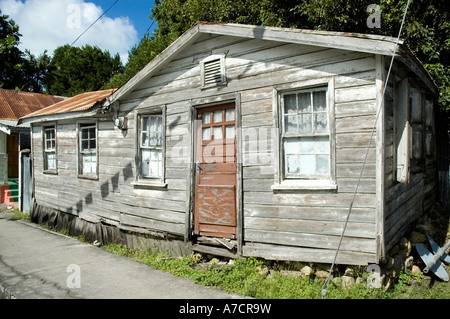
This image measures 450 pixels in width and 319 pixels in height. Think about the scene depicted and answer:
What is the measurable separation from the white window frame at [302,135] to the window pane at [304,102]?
83mm

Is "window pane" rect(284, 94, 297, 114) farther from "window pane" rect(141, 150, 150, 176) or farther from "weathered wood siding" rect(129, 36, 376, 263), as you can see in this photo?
"window pane" rect(141, 150, 150, 176)

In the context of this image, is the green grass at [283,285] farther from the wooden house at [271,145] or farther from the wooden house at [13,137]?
the wooden house at [13,137]

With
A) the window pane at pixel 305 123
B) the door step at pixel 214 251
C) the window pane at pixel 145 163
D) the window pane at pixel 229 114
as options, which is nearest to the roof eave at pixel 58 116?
the window pane at pixel 145 163

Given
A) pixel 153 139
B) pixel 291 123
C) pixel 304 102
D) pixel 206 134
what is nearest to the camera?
pixel 304 102

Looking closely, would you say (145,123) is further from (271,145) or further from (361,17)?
(361,17)

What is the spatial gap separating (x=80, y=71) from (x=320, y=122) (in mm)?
33483

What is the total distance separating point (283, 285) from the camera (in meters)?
5.05

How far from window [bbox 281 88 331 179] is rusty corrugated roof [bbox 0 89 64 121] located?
52.7ft

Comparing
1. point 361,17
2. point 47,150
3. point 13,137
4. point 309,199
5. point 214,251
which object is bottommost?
point 214,251

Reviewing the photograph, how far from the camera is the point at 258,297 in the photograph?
485 centimetres

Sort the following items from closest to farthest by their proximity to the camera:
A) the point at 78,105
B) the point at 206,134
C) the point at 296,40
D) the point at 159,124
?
the point at 296,40 → the point at 206,134 → the point at 159,124 → the point at 78,105

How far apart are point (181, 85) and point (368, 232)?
4334 mm

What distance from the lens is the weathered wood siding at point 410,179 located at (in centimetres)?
512

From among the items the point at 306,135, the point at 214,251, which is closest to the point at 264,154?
the point at 306,135
